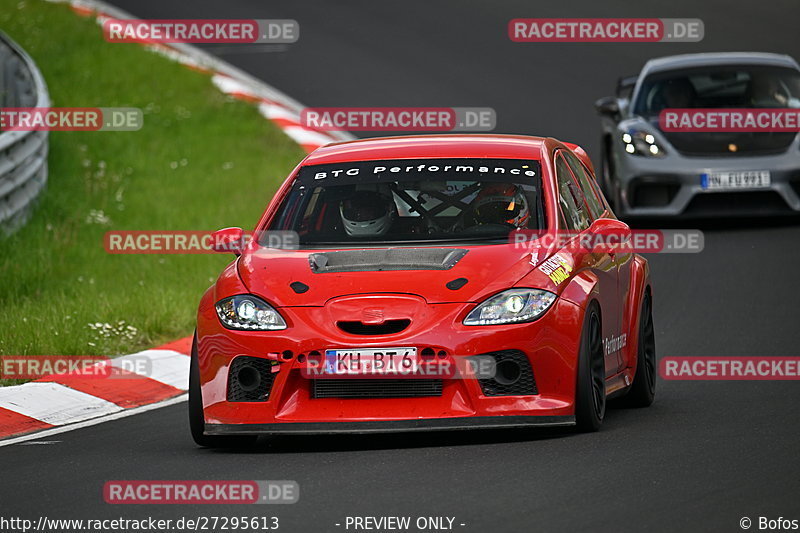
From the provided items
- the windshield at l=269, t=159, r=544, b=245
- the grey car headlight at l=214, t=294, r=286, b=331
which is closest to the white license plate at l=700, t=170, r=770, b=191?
the windshield at l=269, t=159, r=544, b=245

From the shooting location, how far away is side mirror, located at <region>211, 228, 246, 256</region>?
890 cm

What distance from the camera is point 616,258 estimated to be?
9281 millimetres

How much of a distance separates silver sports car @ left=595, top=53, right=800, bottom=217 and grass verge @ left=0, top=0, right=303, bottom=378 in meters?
3.48

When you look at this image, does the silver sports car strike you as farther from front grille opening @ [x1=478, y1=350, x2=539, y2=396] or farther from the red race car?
front grille opening @ [x1=478, y1=350, x2=539, y2=396]

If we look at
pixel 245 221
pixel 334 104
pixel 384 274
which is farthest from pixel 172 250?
pixel 384 274

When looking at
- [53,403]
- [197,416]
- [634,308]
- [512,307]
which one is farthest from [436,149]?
[53,403]

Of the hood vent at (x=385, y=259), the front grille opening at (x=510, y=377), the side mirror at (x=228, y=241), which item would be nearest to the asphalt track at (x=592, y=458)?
the front grille opening at (x=510, y=377)

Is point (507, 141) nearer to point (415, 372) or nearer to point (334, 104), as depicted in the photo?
point (415, 372)

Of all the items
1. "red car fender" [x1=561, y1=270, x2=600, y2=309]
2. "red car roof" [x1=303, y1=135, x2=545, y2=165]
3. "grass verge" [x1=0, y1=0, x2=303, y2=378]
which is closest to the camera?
"red car fender" [x1=561, y1=270, x2=600, y2=309]

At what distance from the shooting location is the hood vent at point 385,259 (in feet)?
26.9

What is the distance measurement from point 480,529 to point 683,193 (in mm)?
9807

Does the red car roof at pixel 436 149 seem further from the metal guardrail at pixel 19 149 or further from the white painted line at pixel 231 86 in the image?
the white painted line at pixel 231 86

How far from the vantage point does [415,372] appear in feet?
25.5

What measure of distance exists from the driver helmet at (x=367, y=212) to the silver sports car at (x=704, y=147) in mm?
7082
